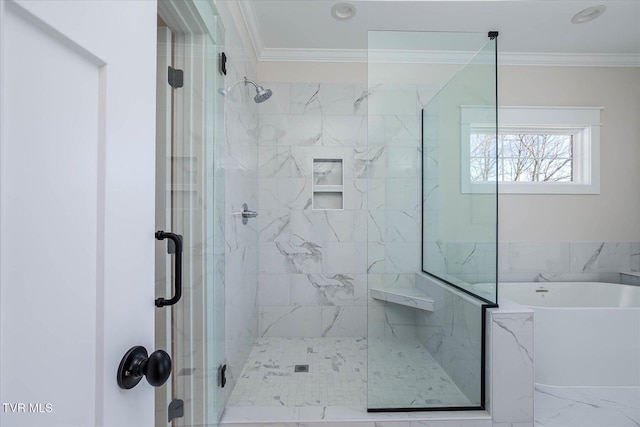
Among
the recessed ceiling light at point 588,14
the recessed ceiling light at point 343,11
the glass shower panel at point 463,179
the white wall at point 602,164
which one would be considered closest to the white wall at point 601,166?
the white wall at point 602,164

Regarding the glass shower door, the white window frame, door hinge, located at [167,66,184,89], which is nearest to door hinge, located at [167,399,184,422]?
the glass shower door

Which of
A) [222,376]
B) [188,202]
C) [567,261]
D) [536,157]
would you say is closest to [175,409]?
[222,376]

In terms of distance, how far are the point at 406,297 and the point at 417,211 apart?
0.46 metres

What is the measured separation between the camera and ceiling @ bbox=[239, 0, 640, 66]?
236 cm

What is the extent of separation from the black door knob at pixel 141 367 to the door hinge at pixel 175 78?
113cm

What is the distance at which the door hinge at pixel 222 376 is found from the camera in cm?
164

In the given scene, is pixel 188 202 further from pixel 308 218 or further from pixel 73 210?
pixel 308 218

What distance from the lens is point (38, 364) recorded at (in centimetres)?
41

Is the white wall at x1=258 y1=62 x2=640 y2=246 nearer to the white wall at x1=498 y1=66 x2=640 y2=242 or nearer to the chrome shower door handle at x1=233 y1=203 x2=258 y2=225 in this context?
the white wall at x1=498 y1=66 x2=640 y2=242

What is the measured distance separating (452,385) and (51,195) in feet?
6.31

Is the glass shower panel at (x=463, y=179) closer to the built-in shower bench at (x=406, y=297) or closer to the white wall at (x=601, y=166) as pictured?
the built-in shower bench at (x=406, y=297)

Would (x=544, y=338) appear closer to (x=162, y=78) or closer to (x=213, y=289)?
(x=213, y=289)

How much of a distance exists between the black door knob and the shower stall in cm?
78

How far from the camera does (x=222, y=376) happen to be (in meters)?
1.67
